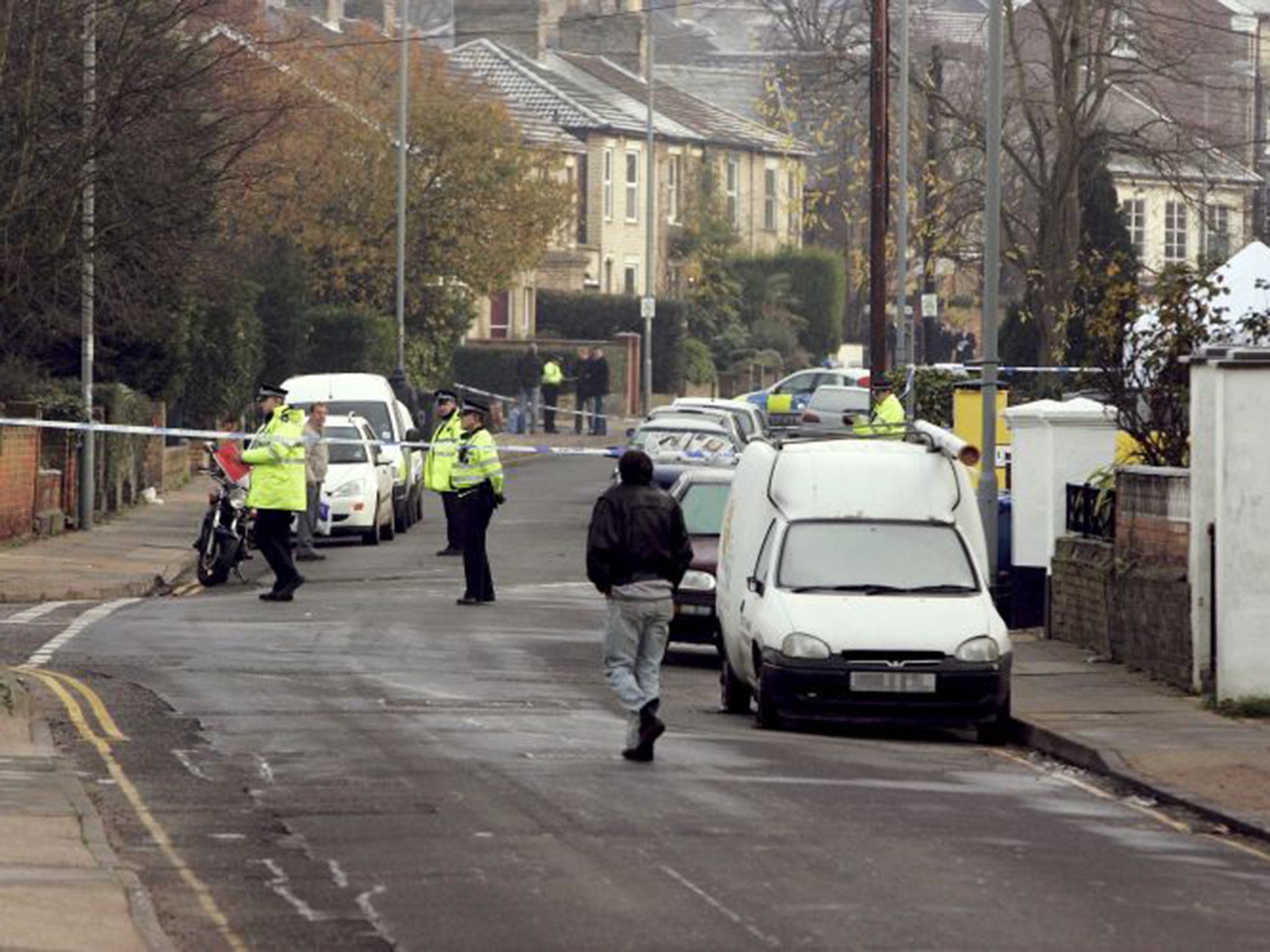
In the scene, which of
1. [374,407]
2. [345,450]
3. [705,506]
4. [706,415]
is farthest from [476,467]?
[706,415]

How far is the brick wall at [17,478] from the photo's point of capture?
33.5m

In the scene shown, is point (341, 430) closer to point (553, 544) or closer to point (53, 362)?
point (553, 544)

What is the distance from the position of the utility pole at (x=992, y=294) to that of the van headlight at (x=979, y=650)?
7799mm

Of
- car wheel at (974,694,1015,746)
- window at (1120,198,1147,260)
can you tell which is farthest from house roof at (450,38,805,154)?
car wheel at (974,694,1015,746)

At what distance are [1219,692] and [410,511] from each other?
846 inches

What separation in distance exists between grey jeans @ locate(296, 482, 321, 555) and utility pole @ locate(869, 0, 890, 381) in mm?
7515

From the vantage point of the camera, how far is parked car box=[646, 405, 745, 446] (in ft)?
131

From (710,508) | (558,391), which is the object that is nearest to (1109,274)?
(710,508)

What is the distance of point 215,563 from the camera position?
30188 millimetres

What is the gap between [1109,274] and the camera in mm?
26438

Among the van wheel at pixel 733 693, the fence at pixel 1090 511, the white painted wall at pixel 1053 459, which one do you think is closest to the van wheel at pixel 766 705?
the van wheel at pixel 733 693

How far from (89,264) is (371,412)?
17.0 feet

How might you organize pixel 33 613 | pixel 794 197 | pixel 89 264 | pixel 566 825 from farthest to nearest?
pixel 794 197, pixel 89 264, pixel 33 613, pixel 566 825

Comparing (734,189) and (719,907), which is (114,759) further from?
(734,189)
